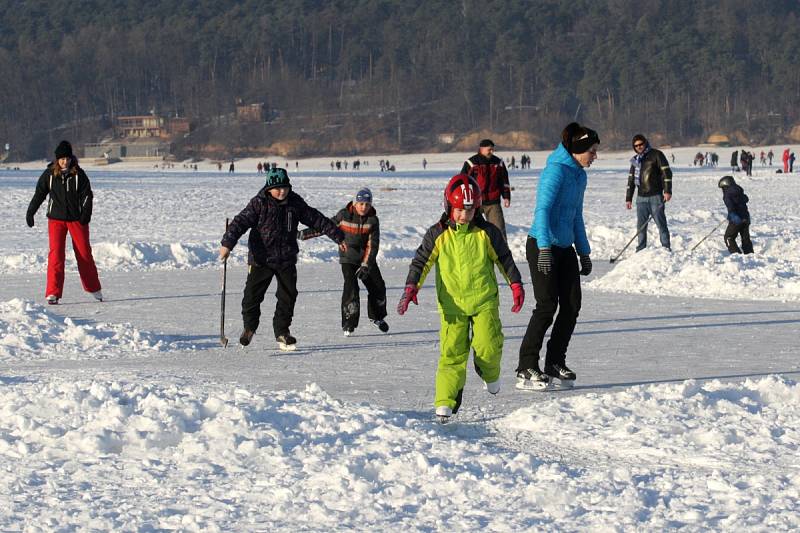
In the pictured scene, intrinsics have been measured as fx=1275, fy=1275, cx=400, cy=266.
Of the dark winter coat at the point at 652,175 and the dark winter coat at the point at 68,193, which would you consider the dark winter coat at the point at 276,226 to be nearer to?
the dark winter coat at the point at 68,193

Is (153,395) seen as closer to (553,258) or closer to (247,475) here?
(247,475)

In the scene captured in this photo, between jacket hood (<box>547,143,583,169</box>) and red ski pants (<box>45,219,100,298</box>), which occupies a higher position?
jacket hood (<box>547,143,583,169</box>)

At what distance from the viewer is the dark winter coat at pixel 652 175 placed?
15750mm

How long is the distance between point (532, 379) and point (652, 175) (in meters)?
8.99

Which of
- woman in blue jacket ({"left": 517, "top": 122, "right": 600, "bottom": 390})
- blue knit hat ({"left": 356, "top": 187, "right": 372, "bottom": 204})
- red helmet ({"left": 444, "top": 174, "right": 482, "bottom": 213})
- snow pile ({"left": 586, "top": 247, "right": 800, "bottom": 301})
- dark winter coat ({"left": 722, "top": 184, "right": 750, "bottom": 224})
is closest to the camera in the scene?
red helmet ({"left": 444, "top": 174, "right": 482, "bottom": 213})

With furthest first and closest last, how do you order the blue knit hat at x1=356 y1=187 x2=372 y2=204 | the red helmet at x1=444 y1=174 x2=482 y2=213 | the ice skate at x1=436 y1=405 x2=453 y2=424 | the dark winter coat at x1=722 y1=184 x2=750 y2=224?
the dark winter coat at x1=722 y1=184 x2=750 y2=224
the blue knit hat at x1=356 y1=187 x2=372 y2=204
the red helmet at x1=444 y1=174 x2=482 y2=213
the ice skate at x1=436 y1=405 x2=453 y2=424

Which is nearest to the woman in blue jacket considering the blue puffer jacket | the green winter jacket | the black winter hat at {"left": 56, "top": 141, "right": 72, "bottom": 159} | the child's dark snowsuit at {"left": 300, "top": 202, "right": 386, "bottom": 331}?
the blue puffer jacket

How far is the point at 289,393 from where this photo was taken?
6.77 metres

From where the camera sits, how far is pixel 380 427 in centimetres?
596

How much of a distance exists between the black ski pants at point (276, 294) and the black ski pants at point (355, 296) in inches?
35.7

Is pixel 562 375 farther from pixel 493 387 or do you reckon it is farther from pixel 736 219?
pixel 736 219

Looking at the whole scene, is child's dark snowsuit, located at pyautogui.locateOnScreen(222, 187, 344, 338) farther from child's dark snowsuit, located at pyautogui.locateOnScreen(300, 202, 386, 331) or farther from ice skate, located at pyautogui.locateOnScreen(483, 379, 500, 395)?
ice skate, located at pyautogui.locateOnScreen(483, 379, 500, 395)

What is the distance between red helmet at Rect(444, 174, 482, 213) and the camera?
258 inches

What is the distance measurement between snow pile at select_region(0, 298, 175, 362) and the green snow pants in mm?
3378
